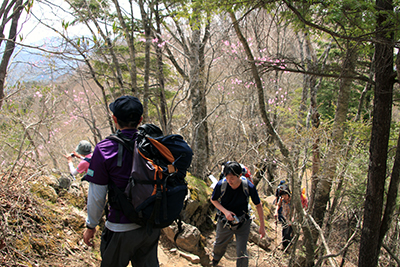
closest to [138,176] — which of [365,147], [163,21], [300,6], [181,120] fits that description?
[300,6]

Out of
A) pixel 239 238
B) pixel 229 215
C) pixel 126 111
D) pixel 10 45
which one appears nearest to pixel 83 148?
pixel 10 45

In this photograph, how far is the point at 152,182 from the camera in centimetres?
189

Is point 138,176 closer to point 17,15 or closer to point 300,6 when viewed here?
point 300,6

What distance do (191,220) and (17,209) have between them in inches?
136

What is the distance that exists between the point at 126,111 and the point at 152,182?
648 millimetres

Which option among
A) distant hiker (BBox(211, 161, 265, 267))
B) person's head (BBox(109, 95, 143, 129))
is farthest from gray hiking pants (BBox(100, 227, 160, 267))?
distant hiker (BBox(211, 161, 265, 267))

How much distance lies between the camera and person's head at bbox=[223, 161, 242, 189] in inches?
129

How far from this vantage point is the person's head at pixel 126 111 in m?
2.07

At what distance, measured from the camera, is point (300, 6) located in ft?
11.5

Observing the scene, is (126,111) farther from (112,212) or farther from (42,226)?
(42,226)

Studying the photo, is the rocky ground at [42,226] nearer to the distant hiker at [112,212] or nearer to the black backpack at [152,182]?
the distant hiker at [112,212]

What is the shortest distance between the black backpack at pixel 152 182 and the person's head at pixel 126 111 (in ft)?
0.45

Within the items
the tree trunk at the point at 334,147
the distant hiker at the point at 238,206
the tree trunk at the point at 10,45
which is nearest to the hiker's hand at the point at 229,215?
the distant hiker at the point at 238,206

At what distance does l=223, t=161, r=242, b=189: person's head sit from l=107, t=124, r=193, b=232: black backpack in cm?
133
